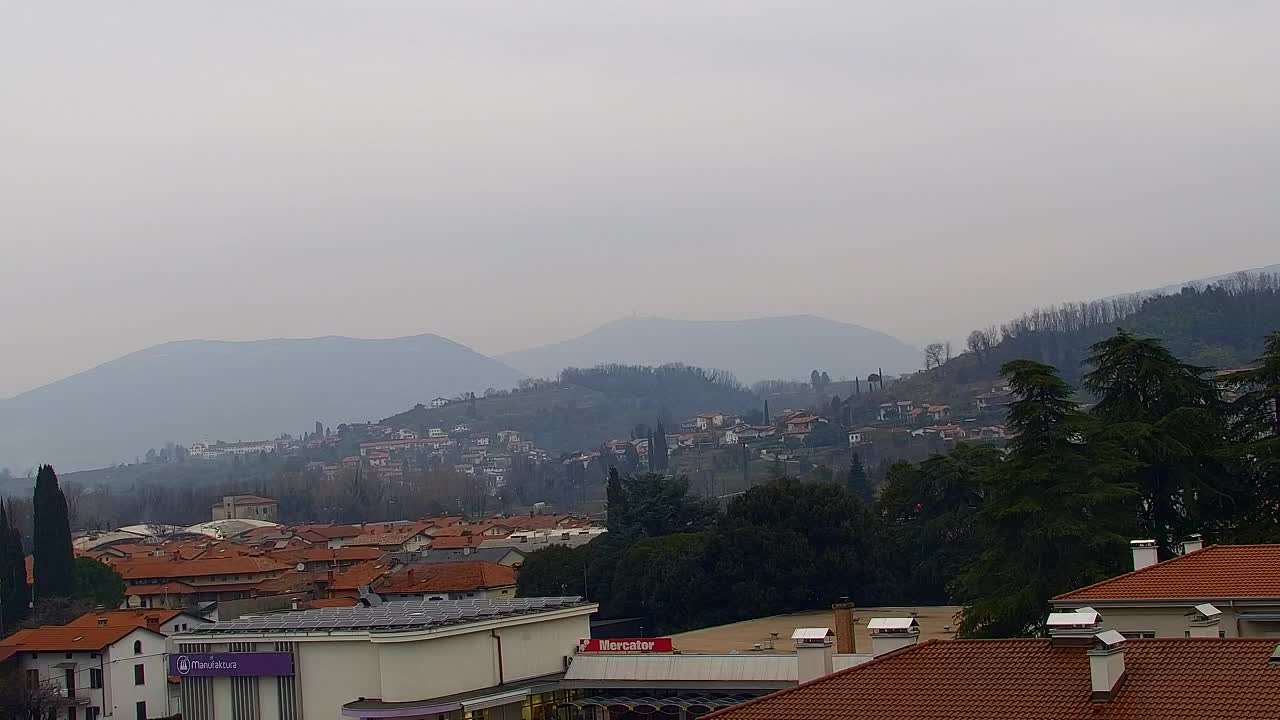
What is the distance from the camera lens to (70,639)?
5053cm

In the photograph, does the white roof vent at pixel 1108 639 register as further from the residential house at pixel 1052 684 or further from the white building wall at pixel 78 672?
the white building wall at pixel 78 672

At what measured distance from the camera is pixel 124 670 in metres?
50.5

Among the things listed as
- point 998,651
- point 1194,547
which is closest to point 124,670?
point 1194,547

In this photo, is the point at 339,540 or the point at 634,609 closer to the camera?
the point at 634,609

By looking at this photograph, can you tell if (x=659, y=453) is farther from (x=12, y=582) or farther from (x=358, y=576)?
(x=12, y=582)

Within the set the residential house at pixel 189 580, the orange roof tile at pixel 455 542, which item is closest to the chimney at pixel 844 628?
the residential house at pixel 189 580

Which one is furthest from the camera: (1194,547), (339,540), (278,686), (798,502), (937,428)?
(937,428)

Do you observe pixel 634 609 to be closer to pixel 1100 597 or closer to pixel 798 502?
pixel 798 502

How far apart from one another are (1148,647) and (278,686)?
2326 cm

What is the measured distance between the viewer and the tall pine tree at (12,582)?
63781 millimetres

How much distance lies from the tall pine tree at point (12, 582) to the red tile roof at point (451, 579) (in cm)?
1506

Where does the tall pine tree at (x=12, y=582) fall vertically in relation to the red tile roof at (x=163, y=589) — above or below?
above

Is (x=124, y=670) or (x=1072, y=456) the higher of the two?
(x=1072, y=456)

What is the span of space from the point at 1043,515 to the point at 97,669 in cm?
3181
